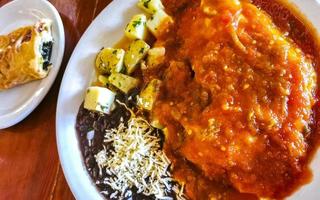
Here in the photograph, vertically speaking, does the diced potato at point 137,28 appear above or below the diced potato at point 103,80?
above

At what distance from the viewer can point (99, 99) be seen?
88.3 inches

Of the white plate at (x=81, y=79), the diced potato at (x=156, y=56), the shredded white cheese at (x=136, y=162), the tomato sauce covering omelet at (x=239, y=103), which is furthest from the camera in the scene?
the diced potato at (x=156, y=56)

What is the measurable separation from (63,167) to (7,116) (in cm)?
57

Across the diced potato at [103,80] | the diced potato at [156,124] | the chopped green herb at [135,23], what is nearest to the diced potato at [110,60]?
the diced potato at [103,80]

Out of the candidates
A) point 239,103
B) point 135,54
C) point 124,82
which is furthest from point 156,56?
point 239,103

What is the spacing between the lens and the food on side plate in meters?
2.55

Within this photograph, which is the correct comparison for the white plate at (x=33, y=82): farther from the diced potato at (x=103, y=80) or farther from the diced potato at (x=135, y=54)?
the diced potato at (x=135, y=54)

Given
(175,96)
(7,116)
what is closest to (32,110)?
(7,116)

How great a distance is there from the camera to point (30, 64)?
2535 millimetres

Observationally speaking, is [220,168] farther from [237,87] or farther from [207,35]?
[207,35]

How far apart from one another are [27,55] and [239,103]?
1.30 m

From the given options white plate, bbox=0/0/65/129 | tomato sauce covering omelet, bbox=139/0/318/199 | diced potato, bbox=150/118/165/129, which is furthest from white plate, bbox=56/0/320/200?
diced potato, bbox=150/118/165/129

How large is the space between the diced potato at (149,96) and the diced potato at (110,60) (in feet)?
0.73

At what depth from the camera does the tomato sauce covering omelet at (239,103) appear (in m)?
1.90
